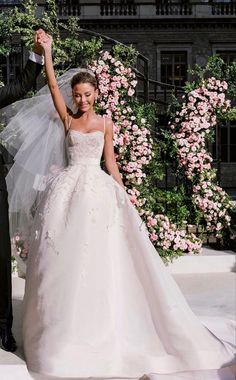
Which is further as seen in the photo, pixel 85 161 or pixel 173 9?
pixel 173 9

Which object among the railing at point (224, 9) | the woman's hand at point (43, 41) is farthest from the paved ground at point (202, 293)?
the railing at point (224, 9)

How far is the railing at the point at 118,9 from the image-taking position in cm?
2569

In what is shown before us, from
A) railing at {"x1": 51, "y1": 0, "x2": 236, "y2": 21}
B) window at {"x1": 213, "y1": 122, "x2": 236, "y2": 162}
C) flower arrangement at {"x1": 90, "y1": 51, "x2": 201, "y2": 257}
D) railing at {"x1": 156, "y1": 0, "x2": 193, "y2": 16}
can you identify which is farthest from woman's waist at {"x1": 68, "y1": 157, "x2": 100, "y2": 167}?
railing at {"x1": 156, "y1": 0, "x2": 193, "y2": 16}

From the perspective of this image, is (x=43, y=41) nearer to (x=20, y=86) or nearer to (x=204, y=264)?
(x=20, y=86)

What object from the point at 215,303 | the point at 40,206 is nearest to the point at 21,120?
the point at 40,206

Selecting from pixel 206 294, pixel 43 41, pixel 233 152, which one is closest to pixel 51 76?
pixel 43 41

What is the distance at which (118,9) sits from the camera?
84.9ft

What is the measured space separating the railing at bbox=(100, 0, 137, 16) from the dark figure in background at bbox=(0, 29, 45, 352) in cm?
2319

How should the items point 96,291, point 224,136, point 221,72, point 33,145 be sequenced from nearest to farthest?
1. point 96,291
2. point 33,145
3. point 221,72
4. point 224,136

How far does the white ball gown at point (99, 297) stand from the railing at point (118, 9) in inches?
916

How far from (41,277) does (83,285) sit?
27cm

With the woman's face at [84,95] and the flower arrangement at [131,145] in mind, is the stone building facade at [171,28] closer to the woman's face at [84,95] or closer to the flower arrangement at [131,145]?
the flower arrangement at [131,145]

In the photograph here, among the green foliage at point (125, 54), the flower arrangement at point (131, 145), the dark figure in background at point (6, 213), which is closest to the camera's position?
the dark figure in background at point (6, 213)

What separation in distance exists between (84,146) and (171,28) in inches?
912
